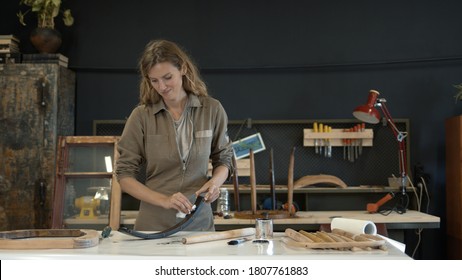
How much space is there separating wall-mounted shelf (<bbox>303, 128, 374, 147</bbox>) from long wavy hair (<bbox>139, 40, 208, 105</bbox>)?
2196 millimetres

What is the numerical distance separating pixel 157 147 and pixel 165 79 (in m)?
0.32

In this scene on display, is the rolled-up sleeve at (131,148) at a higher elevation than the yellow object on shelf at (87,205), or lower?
higher

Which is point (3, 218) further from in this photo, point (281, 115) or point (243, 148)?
point (281, 115)

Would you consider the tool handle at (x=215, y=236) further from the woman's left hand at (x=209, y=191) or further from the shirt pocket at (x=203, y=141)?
the shirt pocket at (x=203, y=141)

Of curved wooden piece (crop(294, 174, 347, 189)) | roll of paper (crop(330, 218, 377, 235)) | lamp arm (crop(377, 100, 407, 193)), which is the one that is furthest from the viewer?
curved wooden piece (crop(294, 174, 347, 189))

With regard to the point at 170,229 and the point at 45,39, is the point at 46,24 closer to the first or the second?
the point at 45,39

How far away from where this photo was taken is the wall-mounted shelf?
477 centimetres

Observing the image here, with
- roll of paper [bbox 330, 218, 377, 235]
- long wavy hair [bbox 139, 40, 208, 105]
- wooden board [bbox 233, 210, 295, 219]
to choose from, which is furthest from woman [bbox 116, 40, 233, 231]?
wooden board [bbox 233, 210, 295, 219]

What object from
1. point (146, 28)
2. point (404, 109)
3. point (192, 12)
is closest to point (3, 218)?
point (146, 28)

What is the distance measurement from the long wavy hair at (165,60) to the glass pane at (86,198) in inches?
64.2

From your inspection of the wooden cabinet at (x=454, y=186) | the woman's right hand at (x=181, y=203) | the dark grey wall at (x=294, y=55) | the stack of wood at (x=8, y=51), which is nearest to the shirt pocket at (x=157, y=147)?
the woman's right hand at (x=181, y=203)

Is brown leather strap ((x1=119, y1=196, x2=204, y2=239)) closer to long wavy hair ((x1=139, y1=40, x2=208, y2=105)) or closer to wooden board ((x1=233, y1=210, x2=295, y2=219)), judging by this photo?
long wavy hair ((x1=139, y1=40, x2=208, y2=105))

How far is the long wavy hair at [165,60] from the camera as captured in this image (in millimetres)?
2618

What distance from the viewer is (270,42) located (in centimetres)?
508
